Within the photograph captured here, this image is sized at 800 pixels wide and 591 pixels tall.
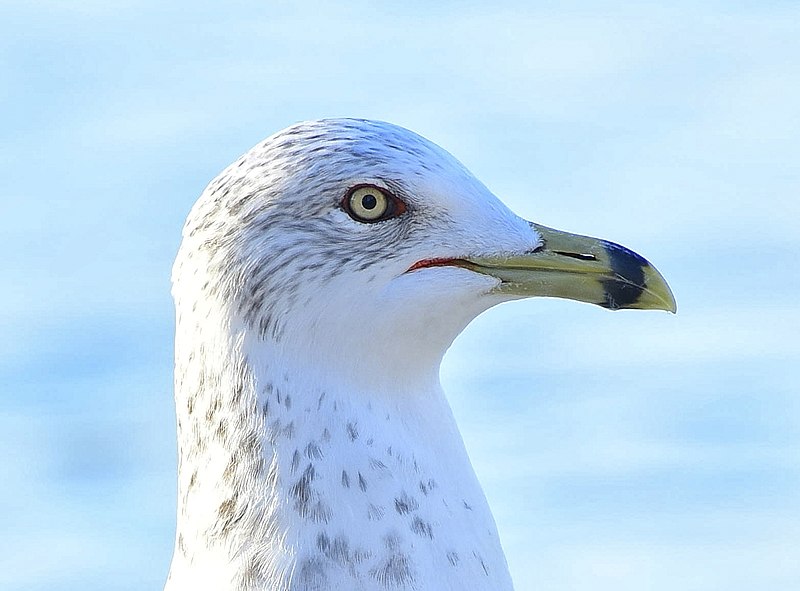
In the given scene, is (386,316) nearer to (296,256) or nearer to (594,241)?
(296,256)

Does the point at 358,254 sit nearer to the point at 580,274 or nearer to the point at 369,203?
the point at 369,203

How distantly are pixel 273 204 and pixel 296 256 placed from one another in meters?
0.14

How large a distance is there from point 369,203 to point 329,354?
0.37 metres

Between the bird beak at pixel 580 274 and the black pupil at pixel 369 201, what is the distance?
0.85ft

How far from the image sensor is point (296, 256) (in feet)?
13.8

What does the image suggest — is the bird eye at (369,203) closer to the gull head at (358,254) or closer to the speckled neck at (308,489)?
the gull head at (358,254)

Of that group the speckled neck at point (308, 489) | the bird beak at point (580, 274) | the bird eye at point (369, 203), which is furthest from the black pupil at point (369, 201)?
the speckled neck at point (308, 489)

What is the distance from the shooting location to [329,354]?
422cm

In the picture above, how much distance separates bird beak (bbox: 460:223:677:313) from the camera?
4.31 metres

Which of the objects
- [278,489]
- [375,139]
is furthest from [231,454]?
[375,139]

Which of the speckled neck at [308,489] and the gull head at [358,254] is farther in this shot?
the gull head at [358,254]

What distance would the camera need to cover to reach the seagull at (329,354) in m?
4.13

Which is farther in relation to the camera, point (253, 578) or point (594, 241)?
point (594, 241)

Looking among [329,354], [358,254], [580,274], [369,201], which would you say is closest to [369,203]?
[369,201]
